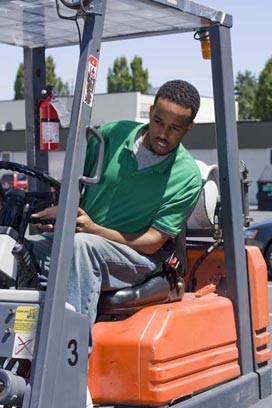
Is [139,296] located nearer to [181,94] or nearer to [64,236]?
[64,236]

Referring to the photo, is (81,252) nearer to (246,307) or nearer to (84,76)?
(84,76)

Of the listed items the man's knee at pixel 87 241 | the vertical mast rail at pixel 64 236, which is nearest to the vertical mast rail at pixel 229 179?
the man's knee at pixel 87 241

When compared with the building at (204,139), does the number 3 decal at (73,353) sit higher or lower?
lower

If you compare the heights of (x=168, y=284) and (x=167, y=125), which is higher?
(x=167, y=125)

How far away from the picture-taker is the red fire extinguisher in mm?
5152

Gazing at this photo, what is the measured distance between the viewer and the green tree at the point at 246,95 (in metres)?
80.0

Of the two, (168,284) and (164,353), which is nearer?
(164,353)

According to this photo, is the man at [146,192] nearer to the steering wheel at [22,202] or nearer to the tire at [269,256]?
the steering wheel at [22,202]

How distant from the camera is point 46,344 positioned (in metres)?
3.50

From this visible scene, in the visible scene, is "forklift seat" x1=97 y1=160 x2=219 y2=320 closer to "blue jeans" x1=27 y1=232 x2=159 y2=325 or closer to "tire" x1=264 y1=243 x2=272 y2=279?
"blue jeans" x1=27 y1=232 x2=159 y2=325

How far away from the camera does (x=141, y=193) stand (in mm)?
4461

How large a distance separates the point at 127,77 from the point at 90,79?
71.8 m

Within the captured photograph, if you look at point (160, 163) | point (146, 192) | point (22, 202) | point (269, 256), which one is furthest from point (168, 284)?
point (269, 256)

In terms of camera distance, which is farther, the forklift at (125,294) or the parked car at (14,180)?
the parked car at (14,180)
